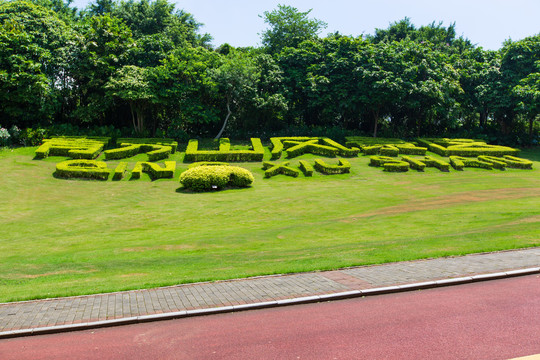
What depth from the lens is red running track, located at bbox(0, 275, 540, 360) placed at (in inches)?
247

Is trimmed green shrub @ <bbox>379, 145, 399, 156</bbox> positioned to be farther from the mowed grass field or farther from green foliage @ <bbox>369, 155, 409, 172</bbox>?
the mowed grass field

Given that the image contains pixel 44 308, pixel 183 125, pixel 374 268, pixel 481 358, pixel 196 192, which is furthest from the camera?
pixel 183 125

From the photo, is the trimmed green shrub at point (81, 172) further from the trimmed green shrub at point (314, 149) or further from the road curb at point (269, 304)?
the road curb at point (269, 304)

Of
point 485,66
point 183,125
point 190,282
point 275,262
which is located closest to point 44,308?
point 190,282

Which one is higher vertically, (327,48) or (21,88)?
(327,48)

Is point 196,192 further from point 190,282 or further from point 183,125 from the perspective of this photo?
point 183,125

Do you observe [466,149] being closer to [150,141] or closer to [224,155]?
[224,155]

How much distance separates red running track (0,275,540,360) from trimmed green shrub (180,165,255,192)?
1595cm

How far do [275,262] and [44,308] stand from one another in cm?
569

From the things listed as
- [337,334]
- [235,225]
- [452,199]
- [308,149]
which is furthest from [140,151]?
[337,334]

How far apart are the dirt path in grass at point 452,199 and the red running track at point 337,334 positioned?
9.25m

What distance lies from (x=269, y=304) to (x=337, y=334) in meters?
1.73

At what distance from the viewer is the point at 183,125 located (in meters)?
43.7

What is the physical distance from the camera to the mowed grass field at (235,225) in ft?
36.0
